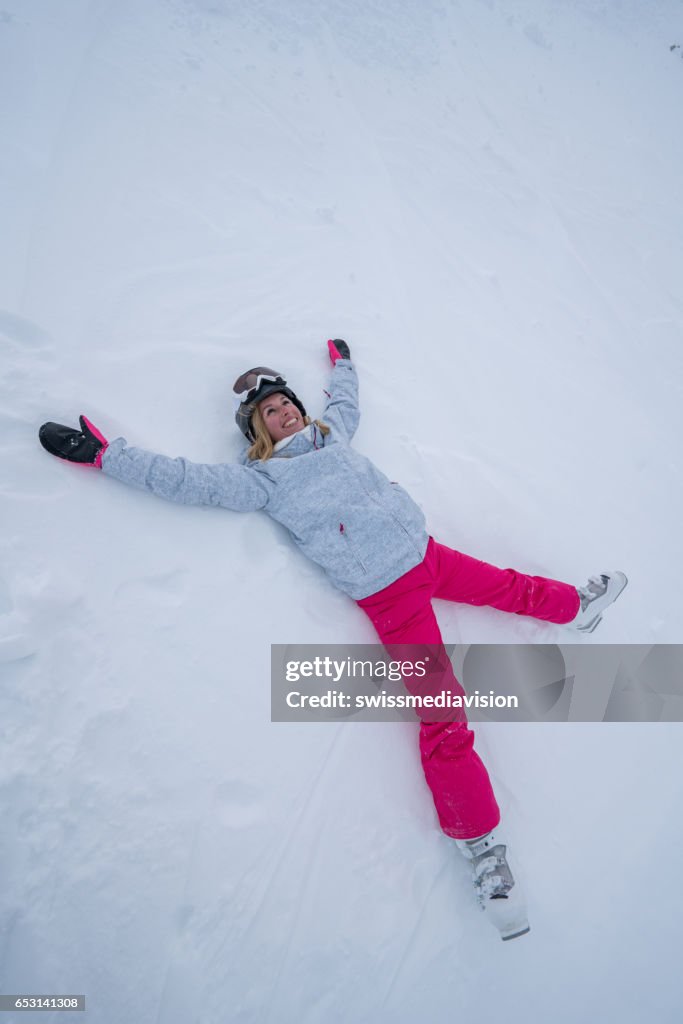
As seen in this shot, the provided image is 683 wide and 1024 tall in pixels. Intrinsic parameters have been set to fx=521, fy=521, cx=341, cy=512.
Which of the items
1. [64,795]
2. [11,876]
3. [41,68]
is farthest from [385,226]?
[11,876]

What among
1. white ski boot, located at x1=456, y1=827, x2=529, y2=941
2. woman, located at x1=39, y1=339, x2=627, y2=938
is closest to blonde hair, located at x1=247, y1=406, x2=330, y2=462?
woman, located at x1=39, y1=339, x2=627, y2=938

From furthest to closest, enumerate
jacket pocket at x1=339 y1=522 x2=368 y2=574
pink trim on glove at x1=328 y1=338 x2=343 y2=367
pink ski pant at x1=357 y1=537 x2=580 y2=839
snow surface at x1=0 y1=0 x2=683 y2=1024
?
pink trim on glove at x1=328 y1=338 x2=343 y2=367 < jacket pocket at x1=339 y1=522 x2=368 y2=574 < pink ski pant at x1=357 y1=537 x2=580 y2=839 < snow surface at x1=0 y1=0 x2=683 y2=1024

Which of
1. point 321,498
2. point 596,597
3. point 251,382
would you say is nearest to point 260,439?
point 251,382

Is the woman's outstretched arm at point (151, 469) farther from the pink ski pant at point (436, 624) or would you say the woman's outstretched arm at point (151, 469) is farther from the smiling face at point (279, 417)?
the pink ski pant at point (436, 624)

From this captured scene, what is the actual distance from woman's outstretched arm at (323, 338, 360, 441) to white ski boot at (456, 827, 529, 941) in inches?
68.4

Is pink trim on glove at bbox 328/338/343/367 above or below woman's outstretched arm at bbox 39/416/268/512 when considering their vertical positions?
above

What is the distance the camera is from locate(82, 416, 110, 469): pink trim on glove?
6.61 feet

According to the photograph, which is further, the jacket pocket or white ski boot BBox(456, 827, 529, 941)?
the jacket pocket

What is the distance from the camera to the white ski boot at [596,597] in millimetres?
2359

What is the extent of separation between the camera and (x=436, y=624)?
2.16 meters

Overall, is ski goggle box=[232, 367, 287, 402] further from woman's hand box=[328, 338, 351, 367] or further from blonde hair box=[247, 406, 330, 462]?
woman's hand box=[328, 338, 351, 367]

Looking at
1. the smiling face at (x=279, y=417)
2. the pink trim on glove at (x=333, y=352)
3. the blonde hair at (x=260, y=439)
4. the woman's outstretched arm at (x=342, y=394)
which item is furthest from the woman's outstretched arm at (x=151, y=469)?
the pink trim on glove at (x=333, y=352)

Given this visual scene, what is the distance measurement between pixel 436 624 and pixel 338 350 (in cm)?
155

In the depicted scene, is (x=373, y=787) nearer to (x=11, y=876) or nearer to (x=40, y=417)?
(x=11, y=876)
